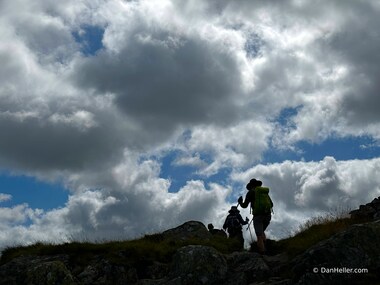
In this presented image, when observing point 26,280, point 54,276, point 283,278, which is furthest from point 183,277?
point 26,280

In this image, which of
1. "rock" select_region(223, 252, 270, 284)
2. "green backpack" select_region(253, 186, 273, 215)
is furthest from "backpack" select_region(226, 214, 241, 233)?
"rock" select_region(223, 252, 270, 284)

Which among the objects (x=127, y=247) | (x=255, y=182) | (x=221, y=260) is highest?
(x=255, y=182)

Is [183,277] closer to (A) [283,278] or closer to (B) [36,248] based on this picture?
(A) [283,278]

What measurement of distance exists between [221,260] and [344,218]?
6.83 metres

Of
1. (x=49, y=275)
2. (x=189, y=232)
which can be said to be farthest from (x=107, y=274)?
(x=189, y=232)

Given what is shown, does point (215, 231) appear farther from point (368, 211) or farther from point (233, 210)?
point (368, 211)

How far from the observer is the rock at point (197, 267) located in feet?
49.0

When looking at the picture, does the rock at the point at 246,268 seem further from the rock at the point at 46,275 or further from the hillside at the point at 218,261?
the rock at the point at 46,275

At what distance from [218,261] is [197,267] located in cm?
91

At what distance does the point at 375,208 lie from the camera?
2172cm

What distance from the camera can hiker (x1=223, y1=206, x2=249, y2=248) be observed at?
23.4m

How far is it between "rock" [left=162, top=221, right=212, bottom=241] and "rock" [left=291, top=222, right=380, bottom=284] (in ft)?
39.8

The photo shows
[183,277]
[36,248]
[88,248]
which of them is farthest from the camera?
[36,248]

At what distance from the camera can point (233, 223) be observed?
23.3m
